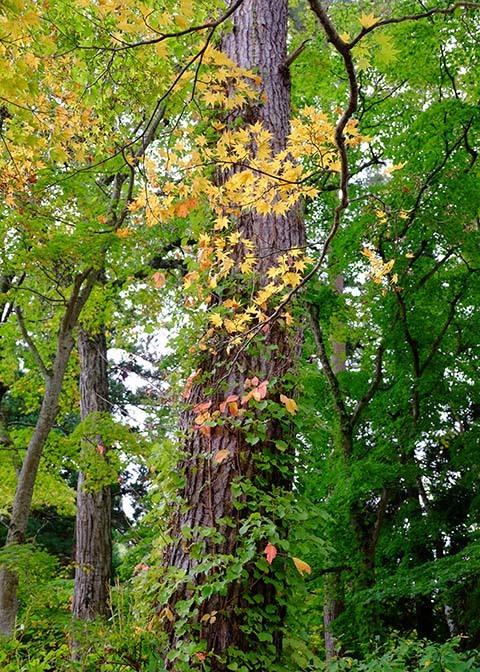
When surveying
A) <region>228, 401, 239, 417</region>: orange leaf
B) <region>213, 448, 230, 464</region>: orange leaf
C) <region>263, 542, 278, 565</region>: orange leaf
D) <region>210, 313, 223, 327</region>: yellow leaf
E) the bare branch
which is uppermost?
the bare branch

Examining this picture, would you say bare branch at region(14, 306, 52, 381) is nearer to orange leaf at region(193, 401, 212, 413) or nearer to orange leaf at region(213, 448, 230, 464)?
orange leaf at region(193, 401, 212, 413)

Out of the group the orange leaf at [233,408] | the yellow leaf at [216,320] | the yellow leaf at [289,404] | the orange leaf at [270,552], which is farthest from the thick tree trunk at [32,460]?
the orange leaf at [270,552]

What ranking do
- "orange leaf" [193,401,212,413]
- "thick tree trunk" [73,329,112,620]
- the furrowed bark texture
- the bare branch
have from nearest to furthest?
the furrowed bark texture < "orange leaf" [193,401,212,413] < the bare branch < "thick tree trunk" [73,329,112,620]

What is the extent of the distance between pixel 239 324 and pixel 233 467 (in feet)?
2.41

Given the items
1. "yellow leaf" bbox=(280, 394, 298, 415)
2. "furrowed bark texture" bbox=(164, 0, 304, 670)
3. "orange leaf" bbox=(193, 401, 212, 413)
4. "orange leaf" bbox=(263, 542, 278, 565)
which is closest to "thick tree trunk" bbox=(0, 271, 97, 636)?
Result: "furrowed bark texture" bbox=(164, 0, 304, 670)

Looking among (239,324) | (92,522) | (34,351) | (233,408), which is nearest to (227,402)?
(233,408)

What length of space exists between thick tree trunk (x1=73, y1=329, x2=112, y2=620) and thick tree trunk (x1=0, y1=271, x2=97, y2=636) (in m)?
0.92

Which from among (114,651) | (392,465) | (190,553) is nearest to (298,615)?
(190,553)

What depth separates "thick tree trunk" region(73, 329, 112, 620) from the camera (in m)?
6.87

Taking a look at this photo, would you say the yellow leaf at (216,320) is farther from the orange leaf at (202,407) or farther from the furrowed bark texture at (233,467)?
the orange leaf at (202,407)

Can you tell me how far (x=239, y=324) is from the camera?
3061 millimetres

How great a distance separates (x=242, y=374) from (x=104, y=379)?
17.9 ft

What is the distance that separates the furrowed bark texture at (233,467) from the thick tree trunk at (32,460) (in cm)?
309

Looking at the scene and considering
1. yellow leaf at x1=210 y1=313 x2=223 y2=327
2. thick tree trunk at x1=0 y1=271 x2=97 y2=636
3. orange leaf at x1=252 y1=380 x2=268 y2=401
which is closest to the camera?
orange leaf at x1=252 y1=380 x2=268 y2=401
